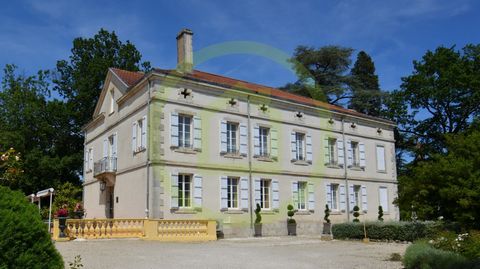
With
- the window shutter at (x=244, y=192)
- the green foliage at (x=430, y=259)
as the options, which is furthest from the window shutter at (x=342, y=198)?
the green foliage at (x=430, y=259)

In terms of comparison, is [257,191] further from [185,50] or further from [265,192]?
[185,50]

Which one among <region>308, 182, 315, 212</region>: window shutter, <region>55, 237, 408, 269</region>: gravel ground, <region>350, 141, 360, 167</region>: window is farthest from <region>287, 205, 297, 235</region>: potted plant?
<region>55, 237, 408, 269</region>: gravel ground

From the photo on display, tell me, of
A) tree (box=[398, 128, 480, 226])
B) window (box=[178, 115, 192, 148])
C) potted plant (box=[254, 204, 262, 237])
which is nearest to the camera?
tree (box=[398, 128, 480, 226])

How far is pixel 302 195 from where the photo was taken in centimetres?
2455

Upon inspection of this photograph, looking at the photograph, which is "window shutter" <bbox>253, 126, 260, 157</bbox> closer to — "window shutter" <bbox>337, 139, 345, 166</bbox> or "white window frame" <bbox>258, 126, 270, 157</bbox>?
"white window frame" <bbox>258, 126, 270, 157</bbox>

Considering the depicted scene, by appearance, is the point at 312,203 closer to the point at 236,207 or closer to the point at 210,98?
the point at 236,207

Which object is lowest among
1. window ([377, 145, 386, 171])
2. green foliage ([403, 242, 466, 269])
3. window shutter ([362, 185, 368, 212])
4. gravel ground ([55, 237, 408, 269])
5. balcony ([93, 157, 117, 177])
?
gravel ground ([55, 237, 408, 269])

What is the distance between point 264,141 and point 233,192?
3.11 m

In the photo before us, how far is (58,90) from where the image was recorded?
36.4 meters

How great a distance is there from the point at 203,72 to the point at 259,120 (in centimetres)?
496

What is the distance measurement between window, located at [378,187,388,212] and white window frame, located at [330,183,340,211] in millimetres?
3784

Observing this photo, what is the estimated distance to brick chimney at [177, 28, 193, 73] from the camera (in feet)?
79.4

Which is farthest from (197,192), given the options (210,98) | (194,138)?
(210,98)

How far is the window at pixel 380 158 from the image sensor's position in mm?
29062
